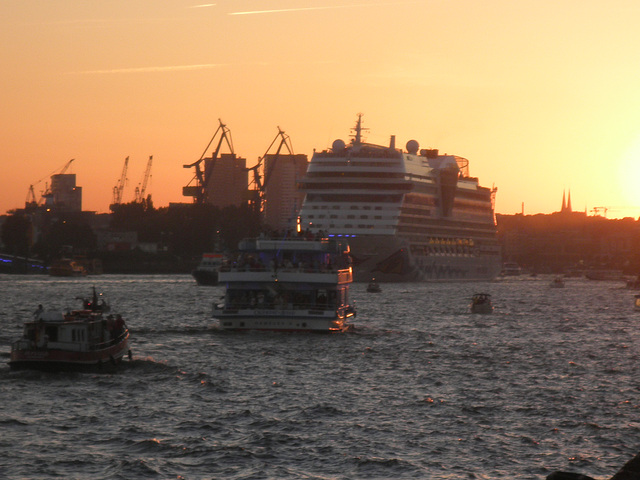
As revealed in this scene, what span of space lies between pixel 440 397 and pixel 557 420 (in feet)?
21.4

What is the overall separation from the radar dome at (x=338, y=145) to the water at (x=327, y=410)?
10895cm

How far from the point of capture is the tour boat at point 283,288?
219 ft

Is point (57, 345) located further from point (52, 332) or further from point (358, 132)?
point (358, 132)

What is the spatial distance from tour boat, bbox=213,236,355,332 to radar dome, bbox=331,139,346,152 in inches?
4382

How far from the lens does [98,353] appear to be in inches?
1930

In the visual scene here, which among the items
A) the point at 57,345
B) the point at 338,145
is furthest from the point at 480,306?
the point at 338,145

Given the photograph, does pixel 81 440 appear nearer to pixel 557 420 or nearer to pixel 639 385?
pixel 557 420

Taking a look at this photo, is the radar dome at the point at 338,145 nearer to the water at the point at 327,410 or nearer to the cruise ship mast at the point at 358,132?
the cruise ship mast at the point at 358,132

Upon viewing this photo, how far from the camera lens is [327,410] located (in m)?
41.2

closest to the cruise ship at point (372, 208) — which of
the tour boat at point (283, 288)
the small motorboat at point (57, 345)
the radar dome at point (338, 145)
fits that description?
the radar dome at point (338, 145)

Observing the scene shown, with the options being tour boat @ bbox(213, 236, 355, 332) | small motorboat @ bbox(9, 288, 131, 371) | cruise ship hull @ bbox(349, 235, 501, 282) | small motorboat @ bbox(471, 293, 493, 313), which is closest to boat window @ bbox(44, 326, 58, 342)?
small motorboat @ bbox(9, 288, 131, 371)

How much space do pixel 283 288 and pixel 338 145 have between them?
118399 mm

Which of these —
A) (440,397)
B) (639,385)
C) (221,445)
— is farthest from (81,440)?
(639,385)

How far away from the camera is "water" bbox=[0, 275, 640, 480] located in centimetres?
3238
